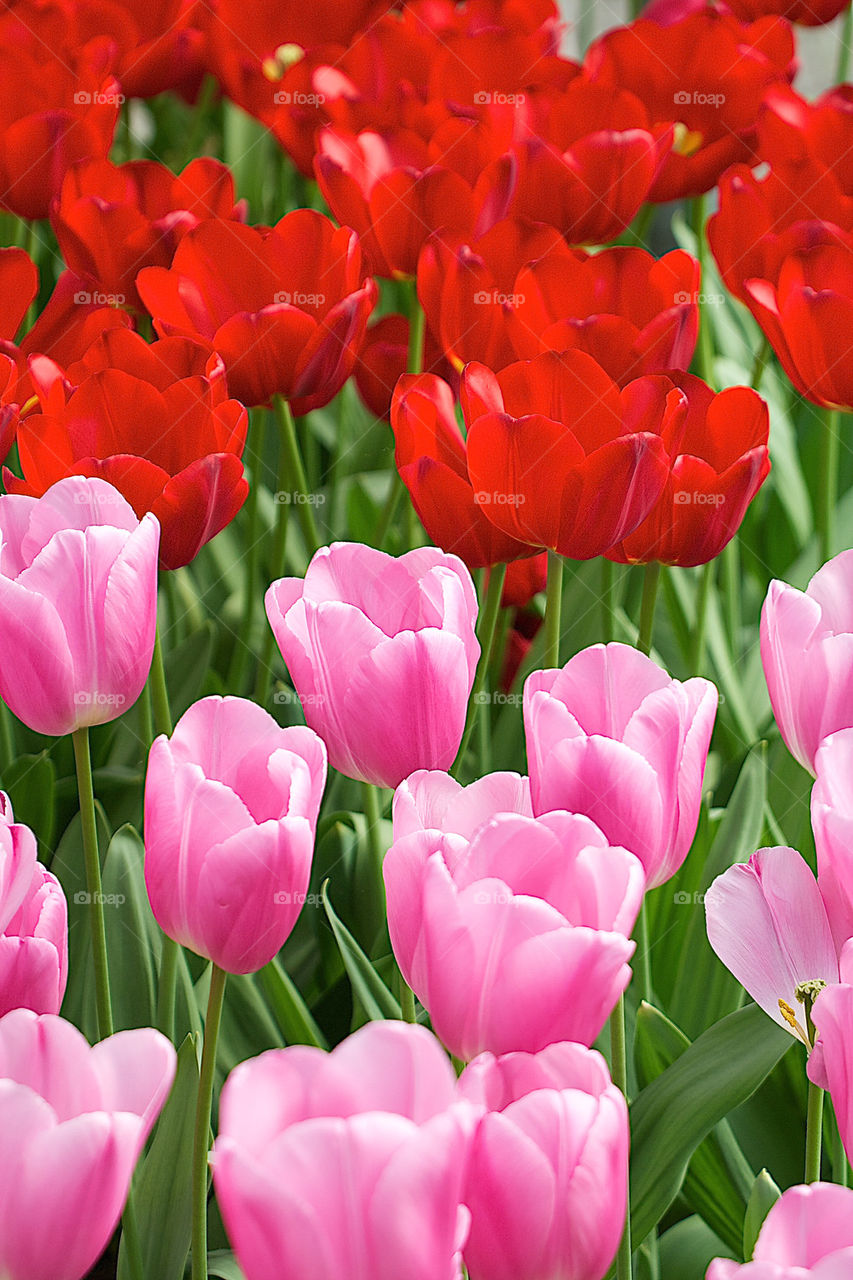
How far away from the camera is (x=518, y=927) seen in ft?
1.28

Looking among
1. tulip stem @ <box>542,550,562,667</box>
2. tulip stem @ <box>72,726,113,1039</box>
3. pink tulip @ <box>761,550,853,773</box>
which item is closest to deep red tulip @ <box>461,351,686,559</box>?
tulip stem @ <box>542,550,562,667</box>

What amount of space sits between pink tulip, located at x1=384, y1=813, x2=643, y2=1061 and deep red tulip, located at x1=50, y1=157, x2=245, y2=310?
1.84 feet

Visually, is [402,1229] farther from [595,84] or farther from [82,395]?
[595,84]

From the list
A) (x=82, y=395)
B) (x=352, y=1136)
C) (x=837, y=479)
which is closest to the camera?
(x=352, y=1136)

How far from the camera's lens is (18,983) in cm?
42

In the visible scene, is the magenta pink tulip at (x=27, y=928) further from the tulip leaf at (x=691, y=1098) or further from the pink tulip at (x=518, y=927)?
the tulip leaf at (x=691, y=1098)

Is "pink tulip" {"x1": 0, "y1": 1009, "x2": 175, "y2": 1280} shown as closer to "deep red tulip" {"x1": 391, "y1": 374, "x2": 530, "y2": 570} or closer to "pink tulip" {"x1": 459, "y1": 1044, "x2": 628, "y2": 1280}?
"pink tulip" {"x1": 459, "y1": 1044, "x2": 628, "y2": 1280}

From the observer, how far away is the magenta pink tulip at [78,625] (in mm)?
531

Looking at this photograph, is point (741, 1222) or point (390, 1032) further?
point (741, 1222)

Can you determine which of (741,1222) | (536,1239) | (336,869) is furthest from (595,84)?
(536,1239)

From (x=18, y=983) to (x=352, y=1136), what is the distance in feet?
0.52

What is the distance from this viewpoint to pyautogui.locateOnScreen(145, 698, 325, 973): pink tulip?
44 centimetres

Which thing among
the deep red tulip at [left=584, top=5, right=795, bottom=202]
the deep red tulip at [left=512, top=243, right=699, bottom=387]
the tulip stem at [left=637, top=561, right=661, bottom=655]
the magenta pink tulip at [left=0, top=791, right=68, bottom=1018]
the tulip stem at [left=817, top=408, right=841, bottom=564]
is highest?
the deep red tulip at [left=584, top=5, right=795, bottom=202]

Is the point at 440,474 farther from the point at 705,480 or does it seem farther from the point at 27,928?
the point at 27,928
